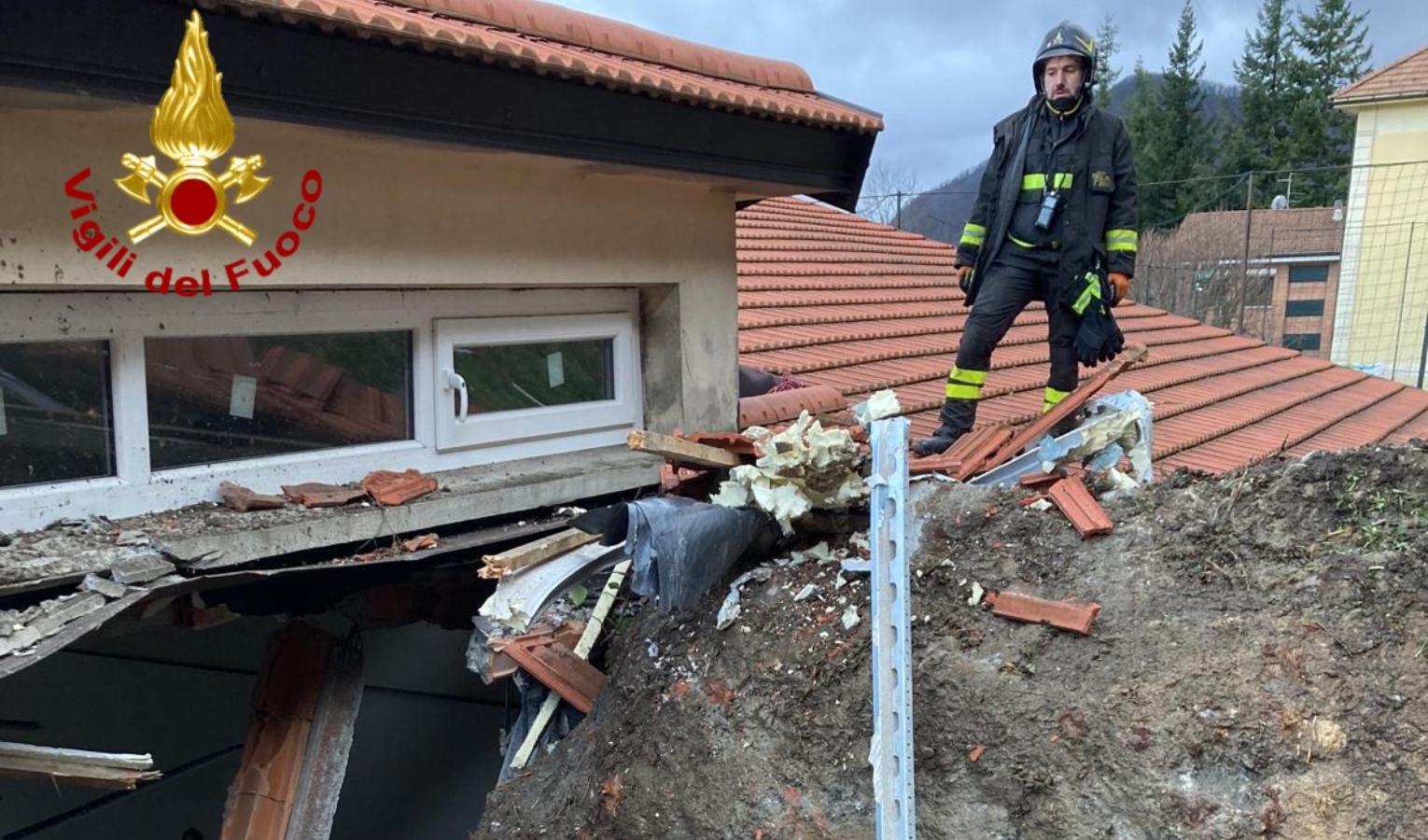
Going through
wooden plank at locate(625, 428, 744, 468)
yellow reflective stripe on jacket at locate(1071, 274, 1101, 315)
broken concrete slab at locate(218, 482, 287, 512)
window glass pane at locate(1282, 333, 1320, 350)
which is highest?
yellow reflective stripe on jacket at locate(1071, 274, 1101, 315)

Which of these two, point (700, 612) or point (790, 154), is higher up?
point (790, 154)

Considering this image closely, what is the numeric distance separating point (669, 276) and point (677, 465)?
1.15 meters

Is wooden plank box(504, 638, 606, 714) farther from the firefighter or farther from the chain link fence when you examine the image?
the chain link fence

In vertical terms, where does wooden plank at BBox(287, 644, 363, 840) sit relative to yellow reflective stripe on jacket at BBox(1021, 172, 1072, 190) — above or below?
below

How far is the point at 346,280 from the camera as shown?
317cm

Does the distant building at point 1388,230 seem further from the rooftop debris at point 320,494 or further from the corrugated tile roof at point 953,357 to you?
the rooftop debris at point 320,494

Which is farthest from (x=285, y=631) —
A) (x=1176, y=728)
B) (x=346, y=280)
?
(x=1176, y=728)

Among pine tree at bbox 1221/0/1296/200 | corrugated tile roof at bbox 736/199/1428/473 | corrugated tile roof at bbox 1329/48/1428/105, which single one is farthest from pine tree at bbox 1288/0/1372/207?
corrugated tile roof at bbox 736/199/1428/473

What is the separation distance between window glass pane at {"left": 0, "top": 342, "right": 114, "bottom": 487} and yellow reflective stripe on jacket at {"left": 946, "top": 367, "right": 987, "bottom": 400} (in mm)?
3298

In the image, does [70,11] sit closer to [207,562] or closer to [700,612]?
[207,562]

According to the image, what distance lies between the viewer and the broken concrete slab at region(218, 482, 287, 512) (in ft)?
9.91

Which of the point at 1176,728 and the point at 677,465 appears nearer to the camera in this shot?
the point at 1176,728

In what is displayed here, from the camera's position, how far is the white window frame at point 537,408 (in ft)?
12.0

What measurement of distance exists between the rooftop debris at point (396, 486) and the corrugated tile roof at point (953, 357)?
2.74 meters
